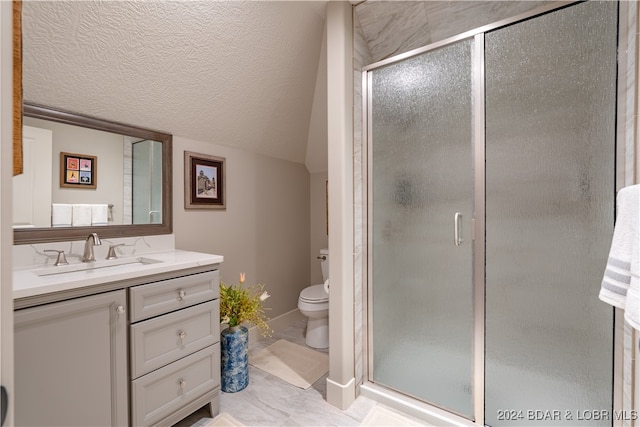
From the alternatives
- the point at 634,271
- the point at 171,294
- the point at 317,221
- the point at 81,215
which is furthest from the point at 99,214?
the point at 634,271

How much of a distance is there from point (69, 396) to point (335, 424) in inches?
49.5

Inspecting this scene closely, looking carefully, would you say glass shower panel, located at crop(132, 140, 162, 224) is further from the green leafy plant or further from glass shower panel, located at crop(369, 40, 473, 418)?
glass shower panel, located at crop(369, 40, 473, 418)

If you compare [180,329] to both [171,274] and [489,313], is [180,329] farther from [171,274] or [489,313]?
[489,313]

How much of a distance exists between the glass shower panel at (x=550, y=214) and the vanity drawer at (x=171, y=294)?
1.50 meters

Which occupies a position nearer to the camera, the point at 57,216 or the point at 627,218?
the point at 627,218

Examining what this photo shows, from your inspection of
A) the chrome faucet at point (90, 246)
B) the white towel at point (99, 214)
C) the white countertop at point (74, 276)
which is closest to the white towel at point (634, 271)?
the white countertop at point (74, 276)

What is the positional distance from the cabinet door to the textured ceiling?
1.09 metres

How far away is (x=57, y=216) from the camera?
153cm

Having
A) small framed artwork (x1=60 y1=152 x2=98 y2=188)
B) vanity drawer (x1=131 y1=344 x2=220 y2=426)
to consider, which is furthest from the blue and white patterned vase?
small framed artwork (x1=60 y1=152 x2=98 y2=188)

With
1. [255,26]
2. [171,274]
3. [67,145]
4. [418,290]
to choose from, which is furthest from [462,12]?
[67,145]

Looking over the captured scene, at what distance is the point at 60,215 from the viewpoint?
154cm

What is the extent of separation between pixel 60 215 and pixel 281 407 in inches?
64.8

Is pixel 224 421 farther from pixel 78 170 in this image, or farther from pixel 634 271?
pixel 634 271

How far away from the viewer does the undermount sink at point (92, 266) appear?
1390 mm
